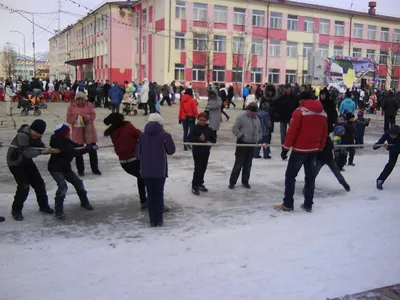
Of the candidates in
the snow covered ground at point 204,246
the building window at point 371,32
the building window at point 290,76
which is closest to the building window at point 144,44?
the building window at point 290,76

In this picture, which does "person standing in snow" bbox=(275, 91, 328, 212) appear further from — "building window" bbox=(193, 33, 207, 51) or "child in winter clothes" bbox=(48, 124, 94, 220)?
"building window" bbox=(193, 33, 207, 51)

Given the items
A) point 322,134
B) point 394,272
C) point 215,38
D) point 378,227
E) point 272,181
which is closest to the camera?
point 394,272

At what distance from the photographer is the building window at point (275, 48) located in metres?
44.7

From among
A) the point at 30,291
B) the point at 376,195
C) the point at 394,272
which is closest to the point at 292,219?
the point at 394,272

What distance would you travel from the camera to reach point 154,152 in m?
5.82

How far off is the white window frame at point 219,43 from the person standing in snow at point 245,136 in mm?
35364

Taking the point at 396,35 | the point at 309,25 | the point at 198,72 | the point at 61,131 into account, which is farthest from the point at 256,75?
the point at 61,131

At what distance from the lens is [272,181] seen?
28.4 feet

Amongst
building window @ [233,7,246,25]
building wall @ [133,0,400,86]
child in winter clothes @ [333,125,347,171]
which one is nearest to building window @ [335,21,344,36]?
building wall @ [133,0,400,86]

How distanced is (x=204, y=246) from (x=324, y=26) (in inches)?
1834

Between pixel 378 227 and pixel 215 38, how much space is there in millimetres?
37841

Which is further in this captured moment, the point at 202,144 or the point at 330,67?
the point at 330,67

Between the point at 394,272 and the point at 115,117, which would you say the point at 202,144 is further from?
the point at 394,272

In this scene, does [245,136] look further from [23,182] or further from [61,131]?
[23,182]
